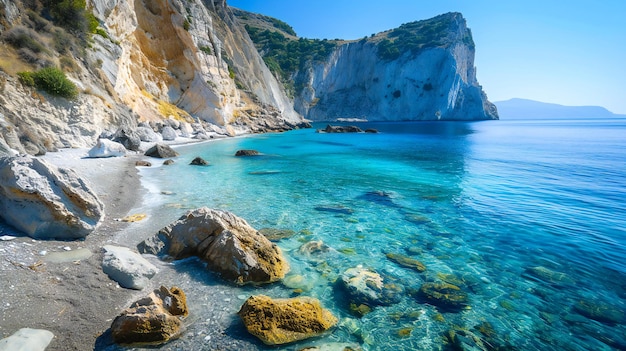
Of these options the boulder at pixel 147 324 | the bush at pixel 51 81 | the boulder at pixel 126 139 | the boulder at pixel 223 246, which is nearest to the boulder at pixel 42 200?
the boulder at pixel 223 246

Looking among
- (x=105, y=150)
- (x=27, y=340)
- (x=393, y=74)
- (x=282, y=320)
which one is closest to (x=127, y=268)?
(x=27, y=340)

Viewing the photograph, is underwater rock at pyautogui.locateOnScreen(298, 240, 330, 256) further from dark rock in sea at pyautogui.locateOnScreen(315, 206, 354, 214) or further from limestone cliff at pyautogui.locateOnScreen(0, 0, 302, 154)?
limestone cliff at pyautogui.locateOnScreen(0, 0, 302, 154)

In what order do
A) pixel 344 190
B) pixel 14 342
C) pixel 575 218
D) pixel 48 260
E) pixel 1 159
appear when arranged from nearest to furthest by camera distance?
pixel 14 342
pixel 48 260
pixel 1 159
pixel 575 218
pixel 344 190

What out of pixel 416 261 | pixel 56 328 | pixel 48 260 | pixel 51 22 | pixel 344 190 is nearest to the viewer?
pixel 56 328

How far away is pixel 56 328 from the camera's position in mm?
3855

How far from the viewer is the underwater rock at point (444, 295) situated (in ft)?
17.9

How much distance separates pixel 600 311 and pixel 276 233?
7.06 meters

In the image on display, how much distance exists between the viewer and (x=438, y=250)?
770 cm

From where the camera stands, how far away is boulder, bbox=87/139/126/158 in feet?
50.8

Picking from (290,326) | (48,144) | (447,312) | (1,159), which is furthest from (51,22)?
(447,312)

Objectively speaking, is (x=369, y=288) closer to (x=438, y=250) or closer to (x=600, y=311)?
(x=438, y=250)

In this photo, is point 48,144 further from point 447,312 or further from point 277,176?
point 447,312

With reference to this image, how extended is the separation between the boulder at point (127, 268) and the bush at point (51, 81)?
15.2m

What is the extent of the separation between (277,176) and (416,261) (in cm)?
1113
